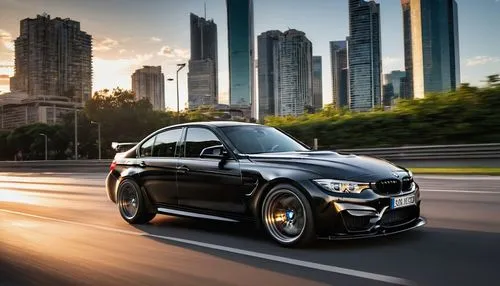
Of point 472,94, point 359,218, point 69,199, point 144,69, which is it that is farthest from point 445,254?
point 144,69

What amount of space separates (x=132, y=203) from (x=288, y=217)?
3.27 m

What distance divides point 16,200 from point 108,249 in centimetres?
821

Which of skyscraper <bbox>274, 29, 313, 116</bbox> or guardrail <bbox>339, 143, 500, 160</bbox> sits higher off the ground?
skyscraper <bbox>274, 29, 313, 116</bbox>

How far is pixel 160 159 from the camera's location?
7918 millimetres

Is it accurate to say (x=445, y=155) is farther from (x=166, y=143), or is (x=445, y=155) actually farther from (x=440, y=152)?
(x=166, y=143)

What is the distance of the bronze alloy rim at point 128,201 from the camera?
834 cm

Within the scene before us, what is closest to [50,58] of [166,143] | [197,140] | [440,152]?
[440,152]

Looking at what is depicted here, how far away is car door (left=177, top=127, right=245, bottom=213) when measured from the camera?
659cm

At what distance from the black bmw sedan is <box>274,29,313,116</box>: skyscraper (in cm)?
16248

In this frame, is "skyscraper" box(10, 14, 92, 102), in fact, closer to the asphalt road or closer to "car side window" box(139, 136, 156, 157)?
"car side window" box(139, 136, 156, 157)

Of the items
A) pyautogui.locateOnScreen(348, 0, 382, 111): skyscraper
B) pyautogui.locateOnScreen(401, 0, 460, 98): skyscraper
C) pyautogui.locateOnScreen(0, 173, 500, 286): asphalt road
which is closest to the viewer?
pyautogui.locateOnScreen(0, 173, 500, 286): asphalt road

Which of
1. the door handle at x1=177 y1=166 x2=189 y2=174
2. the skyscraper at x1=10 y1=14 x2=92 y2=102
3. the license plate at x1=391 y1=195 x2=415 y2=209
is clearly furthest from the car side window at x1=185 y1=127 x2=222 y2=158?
the skyscraper at x1=10 y1=14 x2=92 y2=102

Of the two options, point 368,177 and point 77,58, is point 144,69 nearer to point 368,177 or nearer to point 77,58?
point 77,58

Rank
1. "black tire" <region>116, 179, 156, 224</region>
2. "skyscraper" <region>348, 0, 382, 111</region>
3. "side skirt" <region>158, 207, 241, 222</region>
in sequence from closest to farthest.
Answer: "side skirt" <region>158, 207, 241, 222</region>, "black tire" <region>116, 179, 156, 224</region>, "skyscraper" <region>348, 0, 382, 111</region>
